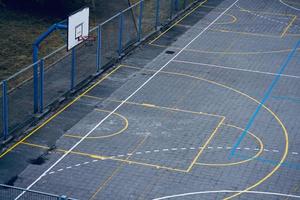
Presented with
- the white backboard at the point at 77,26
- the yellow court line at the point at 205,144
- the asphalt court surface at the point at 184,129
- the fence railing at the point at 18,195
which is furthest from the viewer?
the white backboard at the point at 77,26

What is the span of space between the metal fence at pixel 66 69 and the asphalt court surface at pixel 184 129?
0.80m

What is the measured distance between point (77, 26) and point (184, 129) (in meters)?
6.55

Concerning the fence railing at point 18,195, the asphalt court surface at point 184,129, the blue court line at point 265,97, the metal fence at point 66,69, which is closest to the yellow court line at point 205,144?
the asphalt court surface at point 184,129

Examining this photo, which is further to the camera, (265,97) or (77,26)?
(265,97)

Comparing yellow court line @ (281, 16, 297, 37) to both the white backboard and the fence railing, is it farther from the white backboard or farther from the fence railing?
the fence railing

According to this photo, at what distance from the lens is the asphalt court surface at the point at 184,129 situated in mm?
24750

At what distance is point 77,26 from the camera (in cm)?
3123

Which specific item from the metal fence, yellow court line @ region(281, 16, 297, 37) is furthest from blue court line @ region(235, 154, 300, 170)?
yellow court line @ region(281, 16, 297, 37)

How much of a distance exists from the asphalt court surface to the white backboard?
2.54m

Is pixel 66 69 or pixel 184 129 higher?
pixel 66 69

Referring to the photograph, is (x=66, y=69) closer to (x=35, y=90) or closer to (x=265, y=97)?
(x=35, y=90)

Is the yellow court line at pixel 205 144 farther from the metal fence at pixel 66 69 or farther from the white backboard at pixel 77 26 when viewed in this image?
the white backboard at pixel 77 26

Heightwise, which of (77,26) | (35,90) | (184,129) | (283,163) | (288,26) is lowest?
(184,129)

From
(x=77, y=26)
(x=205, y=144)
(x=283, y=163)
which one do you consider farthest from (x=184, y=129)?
(x=77, y=26)
